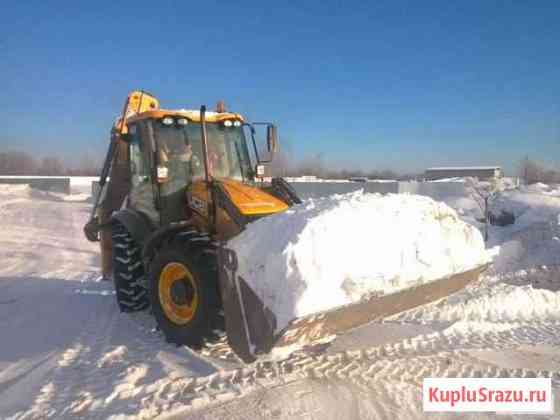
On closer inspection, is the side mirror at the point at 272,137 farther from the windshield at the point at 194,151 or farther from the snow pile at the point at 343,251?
the snow pile at the point at 343,251

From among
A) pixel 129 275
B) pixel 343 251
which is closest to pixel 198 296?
pixel 343 251

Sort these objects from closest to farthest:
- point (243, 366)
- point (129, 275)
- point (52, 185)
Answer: point (243, 366) → point (129, 275) → point (52, 185)

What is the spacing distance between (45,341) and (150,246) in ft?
5.04

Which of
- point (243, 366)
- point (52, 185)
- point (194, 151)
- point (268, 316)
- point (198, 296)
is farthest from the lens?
point (52, 185)

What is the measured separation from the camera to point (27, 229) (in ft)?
57.1

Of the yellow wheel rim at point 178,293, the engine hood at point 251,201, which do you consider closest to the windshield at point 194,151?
the engine hood at point 251,201

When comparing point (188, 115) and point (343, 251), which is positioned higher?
point (188, 115)

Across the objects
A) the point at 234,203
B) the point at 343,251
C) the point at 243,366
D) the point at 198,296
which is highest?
the point at 234,203

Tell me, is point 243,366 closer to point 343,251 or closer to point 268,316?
point 268,316

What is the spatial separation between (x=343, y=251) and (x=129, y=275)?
3244 mm

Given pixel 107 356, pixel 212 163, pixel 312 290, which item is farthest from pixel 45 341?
pixel 312 290

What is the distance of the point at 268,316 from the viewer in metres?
3.55

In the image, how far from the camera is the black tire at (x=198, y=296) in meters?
4.28

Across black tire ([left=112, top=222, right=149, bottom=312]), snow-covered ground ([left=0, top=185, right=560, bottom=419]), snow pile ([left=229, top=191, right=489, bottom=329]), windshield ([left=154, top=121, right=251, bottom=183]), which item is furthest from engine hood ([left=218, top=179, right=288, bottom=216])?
black tire ([left=112, top=222, right=149, bottom=312])
